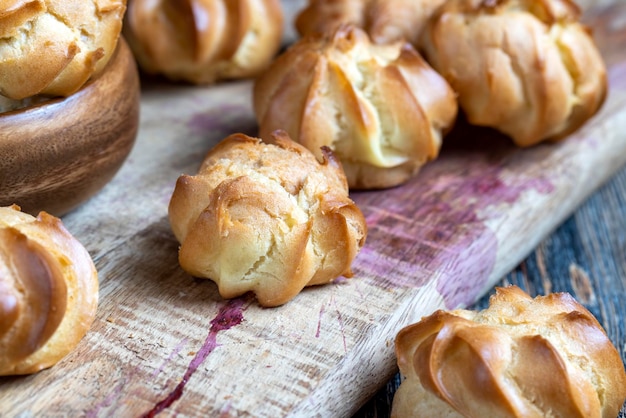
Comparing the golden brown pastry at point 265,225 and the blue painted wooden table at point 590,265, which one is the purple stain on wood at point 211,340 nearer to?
the golden brown pastry at point 265,225

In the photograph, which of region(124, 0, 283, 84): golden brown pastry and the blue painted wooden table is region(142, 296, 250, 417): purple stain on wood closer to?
the blue painted wooden table

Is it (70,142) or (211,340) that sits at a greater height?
(70,142)

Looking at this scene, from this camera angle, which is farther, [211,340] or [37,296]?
[211,340]

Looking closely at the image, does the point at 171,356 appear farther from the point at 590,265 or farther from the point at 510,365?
the point at 590,265

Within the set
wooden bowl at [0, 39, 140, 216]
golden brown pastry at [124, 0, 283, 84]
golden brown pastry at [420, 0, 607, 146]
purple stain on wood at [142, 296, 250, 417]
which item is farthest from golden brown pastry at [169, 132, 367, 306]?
golden brown pastry at [124, 0, 283, 84]

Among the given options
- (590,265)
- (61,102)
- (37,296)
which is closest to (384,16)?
(590,265)

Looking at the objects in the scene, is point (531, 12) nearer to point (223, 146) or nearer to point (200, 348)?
point (223, 146)

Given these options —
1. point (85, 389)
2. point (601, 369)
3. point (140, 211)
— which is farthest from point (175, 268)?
point (601, 369)
